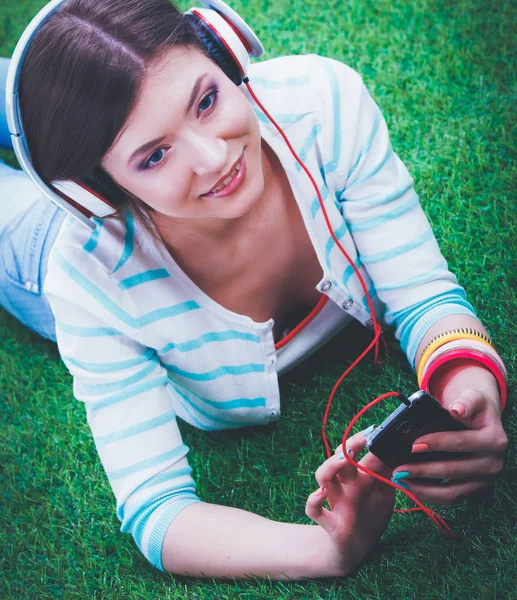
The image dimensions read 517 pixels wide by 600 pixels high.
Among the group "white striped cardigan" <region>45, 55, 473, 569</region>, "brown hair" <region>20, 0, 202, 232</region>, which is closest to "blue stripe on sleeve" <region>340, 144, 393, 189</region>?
"white striped cardigan" <region>45, 55, 473, 569</region>

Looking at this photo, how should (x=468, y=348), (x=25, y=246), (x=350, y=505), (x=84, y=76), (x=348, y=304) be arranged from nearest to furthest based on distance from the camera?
(x=84, y=76) → (x=350, y=505) → (x=468, y=348) → (x=348, y=304) → (x=25, y=246)

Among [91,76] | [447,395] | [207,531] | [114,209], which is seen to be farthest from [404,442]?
[91,76]

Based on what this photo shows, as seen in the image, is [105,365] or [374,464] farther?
[105,365]

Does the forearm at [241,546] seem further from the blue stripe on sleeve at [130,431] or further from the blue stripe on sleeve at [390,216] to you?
the blue stripe on sleeve at [390,216]

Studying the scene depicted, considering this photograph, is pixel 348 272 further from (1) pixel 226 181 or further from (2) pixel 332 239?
(1) pixel 226 181

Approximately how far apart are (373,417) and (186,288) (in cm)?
50

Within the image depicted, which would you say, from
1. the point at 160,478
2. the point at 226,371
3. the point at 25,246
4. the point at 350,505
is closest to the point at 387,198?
the point at 226,371

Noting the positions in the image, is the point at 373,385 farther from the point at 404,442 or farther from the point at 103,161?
the point at 103,161

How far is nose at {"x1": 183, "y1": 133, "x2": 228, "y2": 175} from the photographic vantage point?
108 cm

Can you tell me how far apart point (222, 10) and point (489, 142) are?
1.03 m

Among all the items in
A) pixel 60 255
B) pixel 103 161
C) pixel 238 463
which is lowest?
pixel 238 463

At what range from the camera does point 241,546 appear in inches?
49.8

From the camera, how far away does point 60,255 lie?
129cm

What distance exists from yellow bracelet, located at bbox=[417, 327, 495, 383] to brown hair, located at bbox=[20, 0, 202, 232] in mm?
662
